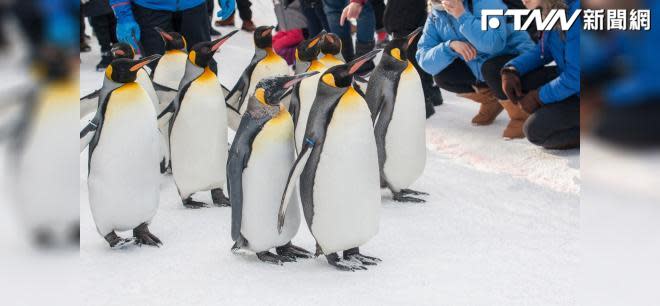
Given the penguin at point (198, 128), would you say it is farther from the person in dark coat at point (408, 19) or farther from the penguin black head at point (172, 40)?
the person in dark coat at point (408, 19)

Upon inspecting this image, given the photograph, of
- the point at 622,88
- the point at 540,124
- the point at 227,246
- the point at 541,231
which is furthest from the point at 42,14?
the point at 540,124

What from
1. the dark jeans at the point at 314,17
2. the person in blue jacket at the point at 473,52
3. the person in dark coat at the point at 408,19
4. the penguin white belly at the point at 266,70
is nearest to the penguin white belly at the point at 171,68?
the penguin white belly at the point at 266,70

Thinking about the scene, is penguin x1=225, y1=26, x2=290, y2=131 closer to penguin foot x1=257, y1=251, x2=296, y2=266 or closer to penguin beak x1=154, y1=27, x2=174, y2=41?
penguin beak x1=154, y1=27, x2=174, y2=41

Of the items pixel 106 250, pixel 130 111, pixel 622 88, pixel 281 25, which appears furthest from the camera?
pixel 281 25

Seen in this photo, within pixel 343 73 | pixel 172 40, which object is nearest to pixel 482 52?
pixel 172 40

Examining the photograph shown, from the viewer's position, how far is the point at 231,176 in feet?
6.15

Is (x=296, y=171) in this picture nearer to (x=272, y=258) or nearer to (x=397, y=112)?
(x=272, y=258)

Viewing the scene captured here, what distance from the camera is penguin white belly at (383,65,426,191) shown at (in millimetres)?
2340

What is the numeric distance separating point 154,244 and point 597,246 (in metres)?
Result: 1.48

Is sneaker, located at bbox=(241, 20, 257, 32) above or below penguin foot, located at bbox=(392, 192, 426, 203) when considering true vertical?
below

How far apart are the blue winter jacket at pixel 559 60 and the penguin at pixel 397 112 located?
0.64m

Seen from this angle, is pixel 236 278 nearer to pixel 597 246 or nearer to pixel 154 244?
pixel 154 244

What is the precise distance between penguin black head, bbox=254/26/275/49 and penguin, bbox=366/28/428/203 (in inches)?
21.6

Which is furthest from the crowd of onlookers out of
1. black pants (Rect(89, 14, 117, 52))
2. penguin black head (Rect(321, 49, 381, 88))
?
black pants (Rect(89, 14, 117, 52))
